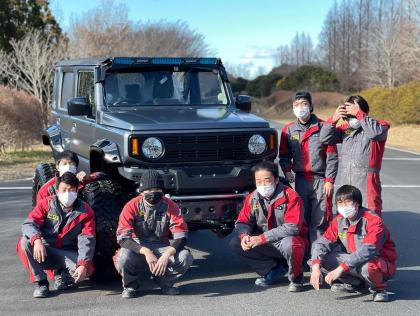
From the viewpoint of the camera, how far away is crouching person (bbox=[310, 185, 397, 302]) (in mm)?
5801

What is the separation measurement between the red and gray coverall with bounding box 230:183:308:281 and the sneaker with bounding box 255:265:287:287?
41 millimetres

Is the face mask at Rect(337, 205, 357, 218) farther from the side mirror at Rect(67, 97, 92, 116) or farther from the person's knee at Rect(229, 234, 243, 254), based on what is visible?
the side mirror at Rect(67, 97, 92, 116)

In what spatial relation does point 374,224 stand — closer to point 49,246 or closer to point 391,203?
point 49,246

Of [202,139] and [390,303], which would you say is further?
[202,139]

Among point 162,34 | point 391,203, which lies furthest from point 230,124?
point 162,34

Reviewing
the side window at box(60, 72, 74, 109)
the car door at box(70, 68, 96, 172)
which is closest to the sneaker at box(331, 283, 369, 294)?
the car door at box(70, 68, 96, 172)

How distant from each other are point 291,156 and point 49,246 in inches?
106

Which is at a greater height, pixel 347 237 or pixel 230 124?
pixel 230 124

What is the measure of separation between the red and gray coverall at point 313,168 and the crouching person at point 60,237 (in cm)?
227

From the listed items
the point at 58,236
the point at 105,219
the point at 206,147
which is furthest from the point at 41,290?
the point at 206,147

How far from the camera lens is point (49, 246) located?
6.16 metres

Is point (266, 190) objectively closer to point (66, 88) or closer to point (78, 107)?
point (78, 107)

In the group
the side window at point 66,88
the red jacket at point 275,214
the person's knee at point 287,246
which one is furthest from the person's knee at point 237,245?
the side window at point 66,88

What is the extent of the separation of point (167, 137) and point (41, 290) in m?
1.83
